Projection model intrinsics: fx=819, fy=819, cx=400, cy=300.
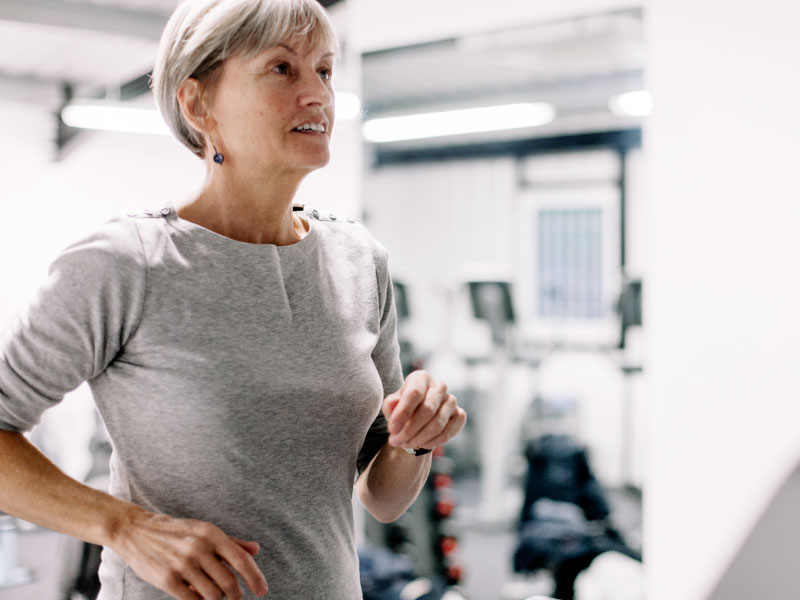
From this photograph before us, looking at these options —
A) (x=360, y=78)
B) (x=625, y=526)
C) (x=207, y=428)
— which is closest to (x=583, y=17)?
(x=360, y=78)

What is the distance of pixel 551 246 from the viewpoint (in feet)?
26.2

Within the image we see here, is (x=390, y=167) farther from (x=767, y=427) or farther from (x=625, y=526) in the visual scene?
(x=767, y=427)

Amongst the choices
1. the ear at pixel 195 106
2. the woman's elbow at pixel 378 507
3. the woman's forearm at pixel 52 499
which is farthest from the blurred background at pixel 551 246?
the woman's elbow at pixel 378 507

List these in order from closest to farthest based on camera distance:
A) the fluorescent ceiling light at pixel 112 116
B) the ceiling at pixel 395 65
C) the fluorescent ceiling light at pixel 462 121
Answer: the ceiling at pixel 395 65 → the fluorescent ceiling light at pixel 112 116 → the fluorescent ceiling light at pixel 462 121

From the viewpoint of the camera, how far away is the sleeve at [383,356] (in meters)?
1.26

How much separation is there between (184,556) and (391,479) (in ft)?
1.40

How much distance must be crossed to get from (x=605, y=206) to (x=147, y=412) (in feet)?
23.3

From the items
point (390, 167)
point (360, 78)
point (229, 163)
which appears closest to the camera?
point (229, 163)

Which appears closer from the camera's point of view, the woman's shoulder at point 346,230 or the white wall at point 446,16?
the woman's shoulder at point 346,230

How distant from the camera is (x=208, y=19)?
1.06 meters

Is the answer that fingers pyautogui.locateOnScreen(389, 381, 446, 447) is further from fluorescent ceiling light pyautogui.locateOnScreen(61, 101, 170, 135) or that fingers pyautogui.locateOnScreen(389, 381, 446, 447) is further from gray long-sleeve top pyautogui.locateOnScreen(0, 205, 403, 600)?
fluorescent ceiling light pyautogui.locateOnScreen(61, 101, 170, 135)

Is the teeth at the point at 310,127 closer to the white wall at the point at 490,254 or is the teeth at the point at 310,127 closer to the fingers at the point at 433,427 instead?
the fingers at the point at 433,427

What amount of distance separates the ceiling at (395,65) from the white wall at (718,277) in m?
3.31

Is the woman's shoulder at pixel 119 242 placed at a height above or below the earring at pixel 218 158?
below
